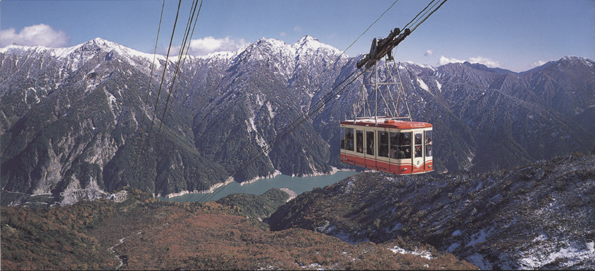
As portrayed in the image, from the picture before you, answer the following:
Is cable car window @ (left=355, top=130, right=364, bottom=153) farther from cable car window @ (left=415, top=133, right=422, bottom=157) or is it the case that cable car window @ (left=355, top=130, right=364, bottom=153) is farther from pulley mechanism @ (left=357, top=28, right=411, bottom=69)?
pulley mechanism @ (left=357, top=28, right=411, bottom=69)

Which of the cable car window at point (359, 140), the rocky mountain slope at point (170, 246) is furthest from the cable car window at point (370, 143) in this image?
the rocky mountain slope at point (170, 246)

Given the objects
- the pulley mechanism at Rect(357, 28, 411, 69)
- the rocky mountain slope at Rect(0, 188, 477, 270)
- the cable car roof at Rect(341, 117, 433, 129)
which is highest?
the pulley mechanism at Rect(357, 28, 411, 69)

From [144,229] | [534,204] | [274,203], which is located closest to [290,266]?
[534,204]

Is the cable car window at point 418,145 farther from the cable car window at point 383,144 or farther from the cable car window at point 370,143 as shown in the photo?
the cable car window at point 370,143

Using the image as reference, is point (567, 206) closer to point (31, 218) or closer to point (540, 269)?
point (540, 269)

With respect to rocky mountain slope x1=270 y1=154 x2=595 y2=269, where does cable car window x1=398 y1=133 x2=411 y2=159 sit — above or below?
above

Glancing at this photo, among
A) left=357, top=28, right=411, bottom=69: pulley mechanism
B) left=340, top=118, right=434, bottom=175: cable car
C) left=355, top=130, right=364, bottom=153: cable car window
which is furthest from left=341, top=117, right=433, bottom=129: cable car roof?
left=357, top=28, right=411, bottom=69: pulley mechanism
